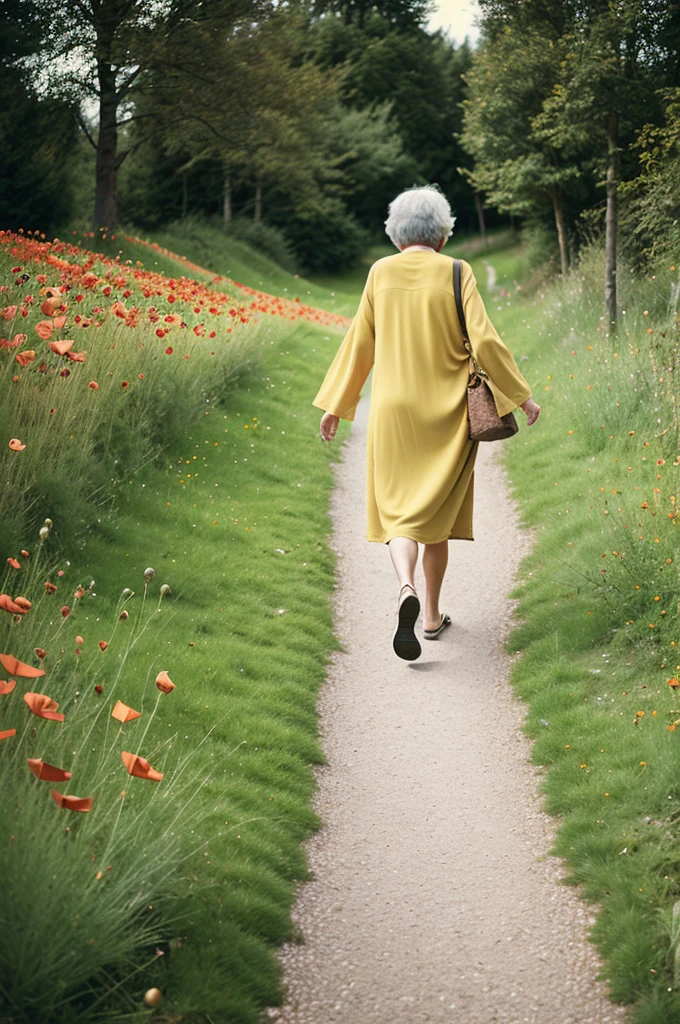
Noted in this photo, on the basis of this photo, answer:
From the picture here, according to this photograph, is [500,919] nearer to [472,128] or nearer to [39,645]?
[39,645]

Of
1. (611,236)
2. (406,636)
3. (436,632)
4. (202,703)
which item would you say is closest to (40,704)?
(202,703)

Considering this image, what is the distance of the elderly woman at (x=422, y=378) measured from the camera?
5754mm

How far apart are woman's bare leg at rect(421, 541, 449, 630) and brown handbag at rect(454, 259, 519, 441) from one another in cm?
77

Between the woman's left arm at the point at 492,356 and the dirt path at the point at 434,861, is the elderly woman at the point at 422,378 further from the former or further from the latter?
the dirt path at the point at 434,861

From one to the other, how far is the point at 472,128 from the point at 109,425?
15131 mm

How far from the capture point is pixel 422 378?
19.2 feet

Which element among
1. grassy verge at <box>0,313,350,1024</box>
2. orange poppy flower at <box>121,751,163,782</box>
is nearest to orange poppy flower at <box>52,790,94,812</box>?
orange poppy flower at <box>121,751,163,782</box>

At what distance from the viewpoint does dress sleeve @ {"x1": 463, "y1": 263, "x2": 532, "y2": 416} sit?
5.67 metres

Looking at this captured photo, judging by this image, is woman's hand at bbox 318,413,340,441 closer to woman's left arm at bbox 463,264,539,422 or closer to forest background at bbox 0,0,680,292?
woman's left arm at bbox 463,264,539,422

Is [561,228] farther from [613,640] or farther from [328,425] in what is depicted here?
[613,640]

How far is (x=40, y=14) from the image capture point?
16766mm

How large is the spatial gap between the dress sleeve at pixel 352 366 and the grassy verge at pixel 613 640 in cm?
172

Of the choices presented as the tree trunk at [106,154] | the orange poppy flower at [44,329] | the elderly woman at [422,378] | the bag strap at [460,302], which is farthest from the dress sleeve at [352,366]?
the tree trunk at [106,154]

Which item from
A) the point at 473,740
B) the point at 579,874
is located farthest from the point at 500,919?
the point at 473,740
